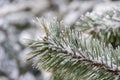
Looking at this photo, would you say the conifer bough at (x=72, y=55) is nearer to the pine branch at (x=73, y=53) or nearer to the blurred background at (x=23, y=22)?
the pine branch at (x=73, y=53)

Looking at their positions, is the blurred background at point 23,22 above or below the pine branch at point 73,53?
below

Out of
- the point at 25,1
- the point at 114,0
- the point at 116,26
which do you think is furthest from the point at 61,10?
the point at 116,26

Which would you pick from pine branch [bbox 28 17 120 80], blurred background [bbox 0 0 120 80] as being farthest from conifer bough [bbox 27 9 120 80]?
blurred background [bbox 0 0 120 80]

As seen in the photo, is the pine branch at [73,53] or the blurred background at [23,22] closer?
the pine branch at [73,53]

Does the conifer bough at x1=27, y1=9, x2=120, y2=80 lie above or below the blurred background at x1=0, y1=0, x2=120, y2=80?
above

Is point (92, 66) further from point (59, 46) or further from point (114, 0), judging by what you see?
point (114, 0)

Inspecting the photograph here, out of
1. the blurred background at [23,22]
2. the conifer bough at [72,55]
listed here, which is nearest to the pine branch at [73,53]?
the conifer bough at [72,55]

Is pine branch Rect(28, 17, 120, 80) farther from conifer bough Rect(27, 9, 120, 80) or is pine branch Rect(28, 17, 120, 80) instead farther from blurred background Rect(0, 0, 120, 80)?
blurred background Rect(0, 0, 120, 80)
